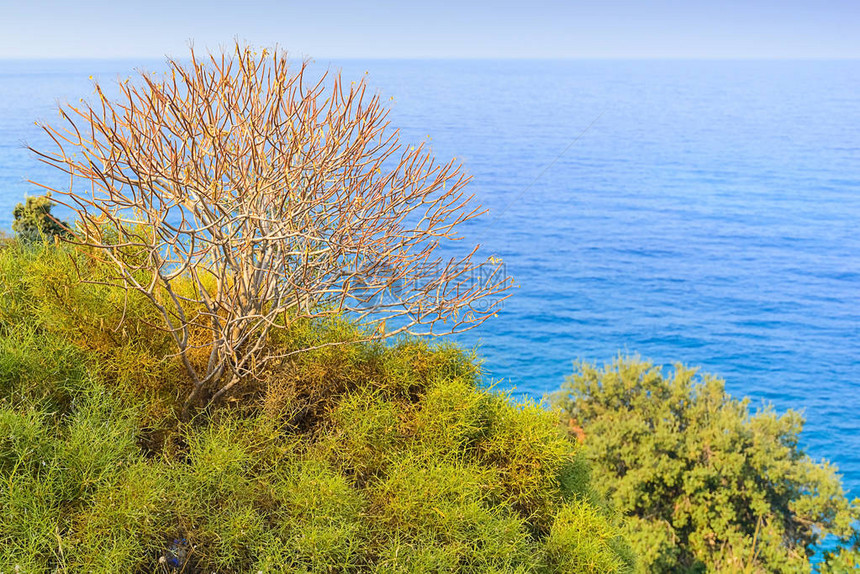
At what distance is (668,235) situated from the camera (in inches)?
1876

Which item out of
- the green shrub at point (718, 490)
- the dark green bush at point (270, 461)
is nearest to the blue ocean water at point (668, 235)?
the dark green bush at point (270, 461)

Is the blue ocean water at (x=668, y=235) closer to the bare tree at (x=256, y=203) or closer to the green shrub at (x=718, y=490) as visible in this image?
the bare tree at (x=256, y=203)

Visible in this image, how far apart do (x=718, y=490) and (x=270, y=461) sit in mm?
9026

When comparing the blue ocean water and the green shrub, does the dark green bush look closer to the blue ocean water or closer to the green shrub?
the blue ocean water

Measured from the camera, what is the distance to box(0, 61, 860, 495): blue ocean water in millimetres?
30062

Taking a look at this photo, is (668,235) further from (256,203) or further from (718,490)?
(256,203)

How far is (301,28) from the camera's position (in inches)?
3725

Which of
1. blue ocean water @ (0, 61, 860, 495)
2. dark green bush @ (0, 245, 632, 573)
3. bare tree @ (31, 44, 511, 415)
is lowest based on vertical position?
blue ocean water @ (0, 61, 860, 495)

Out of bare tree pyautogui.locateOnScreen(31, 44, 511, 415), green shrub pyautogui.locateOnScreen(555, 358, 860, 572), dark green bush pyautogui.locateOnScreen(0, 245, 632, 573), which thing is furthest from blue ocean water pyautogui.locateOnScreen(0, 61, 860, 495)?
green shrub pyautogui.locateOnScreen(555, 358, 860, 572)

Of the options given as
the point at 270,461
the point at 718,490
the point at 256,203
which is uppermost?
the point at 256,203

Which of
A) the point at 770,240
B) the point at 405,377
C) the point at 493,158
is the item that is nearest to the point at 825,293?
the point at 770,240

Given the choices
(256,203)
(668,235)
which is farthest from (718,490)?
(668,235)

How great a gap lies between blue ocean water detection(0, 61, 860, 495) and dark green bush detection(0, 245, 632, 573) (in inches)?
46.5

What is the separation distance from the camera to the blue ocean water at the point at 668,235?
3006 cm
